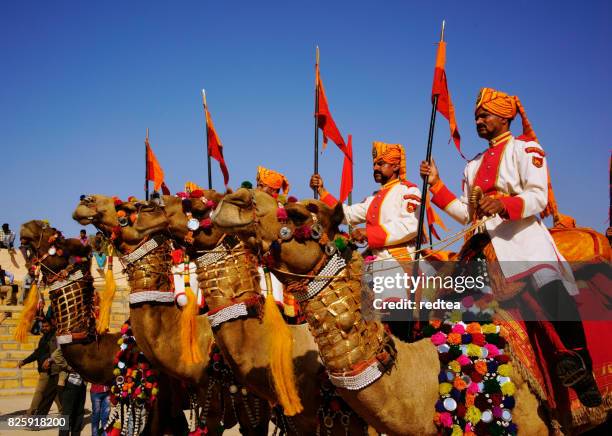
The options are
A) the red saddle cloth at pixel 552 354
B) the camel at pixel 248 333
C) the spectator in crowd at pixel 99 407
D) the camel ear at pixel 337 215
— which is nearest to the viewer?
the camel ear at pixel 337 215

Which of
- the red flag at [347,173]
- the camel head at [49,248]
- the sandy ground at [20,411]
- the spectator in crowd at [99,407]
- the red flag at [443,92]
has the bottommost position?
the sandy ground at [20,411]

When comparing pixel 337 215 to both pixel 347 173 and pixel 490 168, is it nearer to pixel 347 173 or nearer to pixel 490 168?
pixel 490 168

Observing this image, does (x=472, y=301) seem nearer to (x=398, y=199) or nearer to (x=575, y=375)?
(x=575, y=375)

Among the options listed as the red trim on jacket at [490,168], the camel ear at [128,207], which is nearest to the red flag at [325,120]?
the camel ear at [128,207]

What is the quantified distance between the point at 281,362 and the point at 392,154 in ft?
8.80

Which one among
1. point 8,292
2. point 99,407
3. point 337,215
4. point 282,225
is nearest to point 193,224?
point 282,225

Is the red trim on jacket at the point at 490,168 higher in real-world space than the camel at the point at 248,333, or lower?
higher

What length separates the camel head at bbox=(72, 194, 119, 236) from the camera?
285 inches

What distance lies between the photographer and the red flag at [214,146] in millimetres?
10094

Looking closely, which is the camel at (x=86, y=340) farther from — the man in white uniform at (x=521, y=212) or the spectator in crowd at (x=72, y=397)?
the man in white uniform at (x=521, y=212)

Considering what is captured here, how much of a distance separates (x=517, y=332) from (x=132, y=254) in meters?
4.14

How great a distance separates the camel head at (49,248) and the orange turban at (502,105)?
534cm

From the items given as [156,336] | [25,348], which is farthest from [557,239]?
[25,348]

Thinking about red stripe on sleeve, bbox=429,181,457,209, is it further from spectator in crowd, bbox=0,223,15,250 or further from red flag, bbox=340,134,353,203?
spectator in crowd, bbox=0,223,15,250
